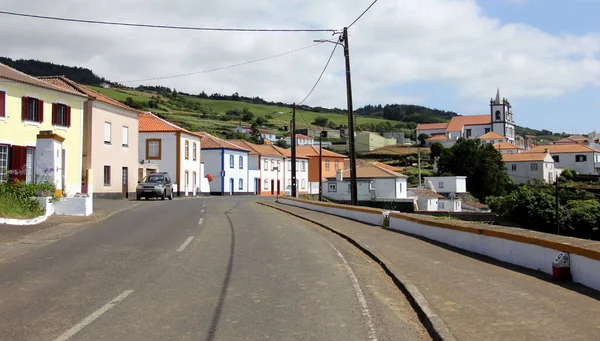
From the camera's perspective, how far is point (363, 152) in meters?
132

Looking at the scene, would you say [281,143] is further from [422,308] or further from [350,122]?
[422,308]

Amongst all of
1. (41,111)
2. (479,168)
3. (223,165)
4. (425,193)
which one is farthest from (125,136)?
(479,168)

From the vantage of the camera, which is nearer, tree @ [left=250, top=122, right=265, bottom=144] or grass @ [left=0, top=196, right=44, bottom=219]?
grass @ [left=0, top=196, right=44, bottom=219]

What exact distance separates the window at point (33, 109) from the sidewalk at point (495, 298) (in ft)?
74.6

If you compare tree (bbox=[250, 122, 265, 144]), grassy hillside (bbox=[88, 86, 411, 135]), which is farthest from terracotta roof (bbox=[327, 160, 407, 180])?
tree (bbox=[250, 122, 265, 144])

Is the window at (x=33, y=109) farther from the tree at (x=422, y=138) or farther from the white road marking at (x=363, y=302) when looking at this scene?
the tree at (x=422, y=138)

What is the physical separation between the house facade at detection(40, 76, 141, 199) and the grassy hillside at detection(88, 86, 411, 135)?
70476mm

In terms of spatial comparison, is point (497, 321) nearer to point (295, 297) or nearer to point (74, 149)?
point (295, 297)

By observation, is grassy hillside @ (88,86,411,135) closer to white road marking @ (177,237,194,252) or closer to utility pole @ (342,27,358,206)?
utility pole @ (342,27,358,206)

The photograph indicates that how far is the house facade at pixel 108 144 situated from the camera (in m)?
37.2

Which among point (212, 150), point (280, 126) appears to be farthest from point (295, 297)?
point (280, 126)

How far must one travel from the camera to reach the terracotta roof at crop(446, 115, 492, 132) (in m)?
162

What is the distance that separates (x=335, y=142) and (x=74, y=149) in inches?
4591

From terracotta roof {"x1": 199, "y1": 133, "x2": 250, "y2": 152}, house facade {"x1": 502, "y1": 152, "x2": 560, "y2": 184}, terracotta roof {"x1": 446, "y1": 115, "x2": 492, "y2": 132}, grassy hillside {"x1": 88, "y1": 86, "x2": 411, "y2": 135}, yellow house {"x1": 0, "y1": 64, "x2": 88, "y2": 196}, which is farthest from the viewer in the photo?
terracotta roof {"x1": 446, "y1": 115, "x2": 492, "y2": 132}
